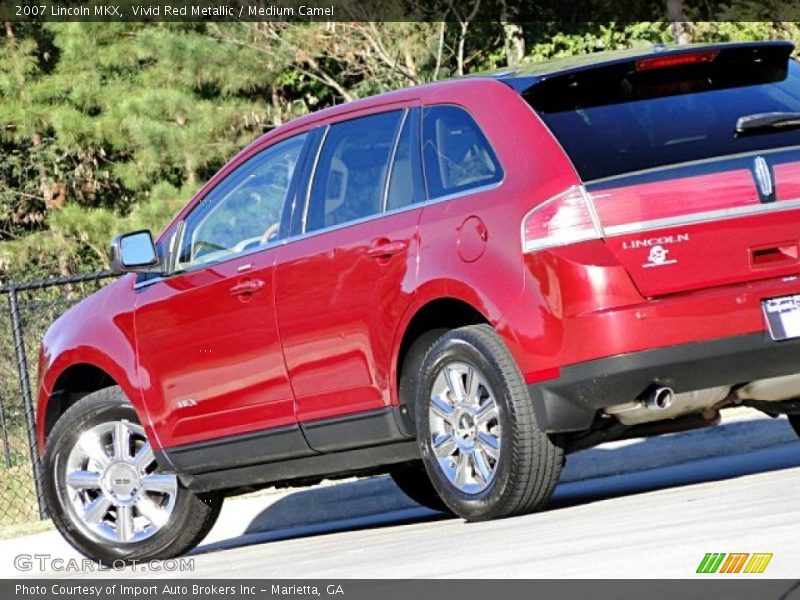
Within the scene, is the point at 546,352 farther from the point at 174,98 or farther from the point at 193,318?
the point at 174,98

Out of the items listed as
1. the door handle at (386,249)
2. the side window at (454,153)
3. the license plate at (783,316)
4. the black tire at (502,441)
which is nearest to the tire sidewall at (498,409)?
the black tire at (502,441)

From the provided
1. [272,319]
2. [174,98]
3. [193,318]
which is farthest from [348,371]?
[174,98]

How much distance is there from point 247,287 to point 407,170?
101 cm

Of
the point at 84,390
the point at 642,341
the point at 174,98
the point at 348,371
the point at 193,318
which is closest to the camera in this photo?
the point at 642,341

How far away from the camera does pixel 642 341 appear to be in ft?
22.7

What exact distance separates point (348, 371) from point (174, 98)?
30459 mm

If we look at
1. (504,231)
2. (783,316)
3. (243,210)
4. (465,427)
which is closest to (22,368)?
(243,210)

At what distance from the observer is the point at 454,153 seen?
7.71 metres

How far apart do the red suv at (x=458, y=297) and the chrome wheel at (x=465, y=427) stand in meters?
0.01

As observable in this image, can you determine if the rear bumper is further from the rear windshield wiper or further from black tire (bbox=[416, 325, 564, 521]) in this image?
the rear windshield wiper

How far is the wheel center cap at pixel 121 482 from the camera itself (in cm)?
897

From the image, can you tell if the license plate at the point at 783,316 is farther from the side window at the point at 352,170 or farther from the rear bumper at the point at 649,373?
the side window at the point at 352,170

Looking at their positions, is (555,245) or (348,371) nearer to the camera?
(555,245)

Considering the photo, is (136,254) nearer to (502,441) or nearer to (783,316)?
(502,441)
